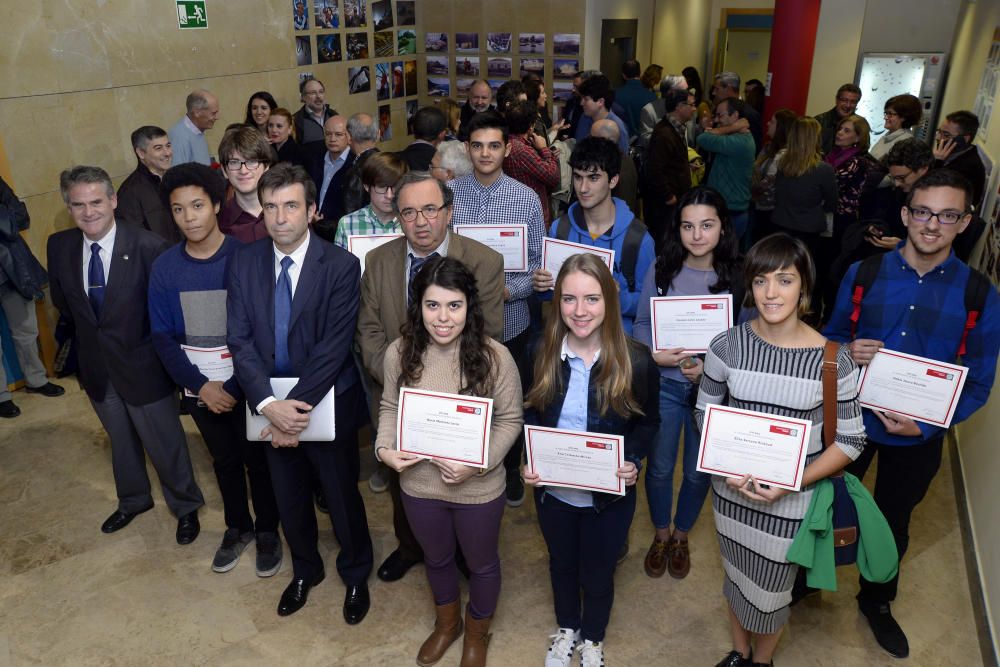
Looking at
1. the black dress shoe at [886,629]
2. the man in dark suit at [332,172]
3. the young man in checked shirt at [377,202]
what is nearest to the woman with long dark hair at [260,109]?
the man in dark suit at [332,172]

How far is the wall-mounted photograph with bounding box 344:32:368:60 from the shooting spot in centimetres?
871

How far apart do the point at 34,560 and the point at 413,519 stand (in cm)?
225

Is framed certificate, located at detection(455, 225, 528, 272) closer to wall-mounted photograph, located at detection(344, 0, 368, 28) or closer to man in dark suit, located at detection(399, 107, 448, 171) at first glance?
man in dark suit, located at detection(399, 107, 448, 171)

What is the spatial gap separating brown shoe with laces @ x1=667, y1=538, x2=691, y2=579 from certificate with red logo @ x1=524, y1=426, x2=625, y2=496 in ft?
3.60

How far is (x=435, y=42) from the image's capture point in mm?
10180

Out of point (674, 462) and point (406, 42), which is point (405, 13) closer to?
point (406, 42)

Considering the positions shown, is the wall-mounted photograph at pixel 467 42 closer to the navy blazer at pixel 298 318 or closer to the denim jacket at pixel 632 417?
the navy blazer at pixel 298 318

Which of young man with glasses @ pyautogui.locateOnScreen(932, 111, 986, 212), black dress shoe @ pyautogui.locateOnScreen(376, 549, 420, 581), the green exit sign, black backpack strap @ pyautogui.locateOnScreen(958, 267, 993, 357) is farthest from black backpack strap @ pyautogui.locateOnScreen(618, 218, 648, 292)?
the green exit sign

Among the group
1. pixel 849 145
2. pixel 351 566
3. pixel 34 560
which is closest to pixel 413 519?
pixel 351 566

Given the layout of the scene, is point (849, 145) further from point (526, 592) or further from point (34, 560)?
point (34, 560)

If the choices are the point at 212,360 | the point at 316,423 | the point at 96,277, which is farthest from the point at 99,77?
the point at 316,423

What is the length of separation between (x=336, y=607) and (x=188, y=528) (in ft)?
3.39

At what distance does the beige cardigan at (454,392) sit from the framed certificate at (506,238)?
3.31 feet

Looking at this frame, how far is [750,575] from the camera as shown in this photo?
2.69 m
